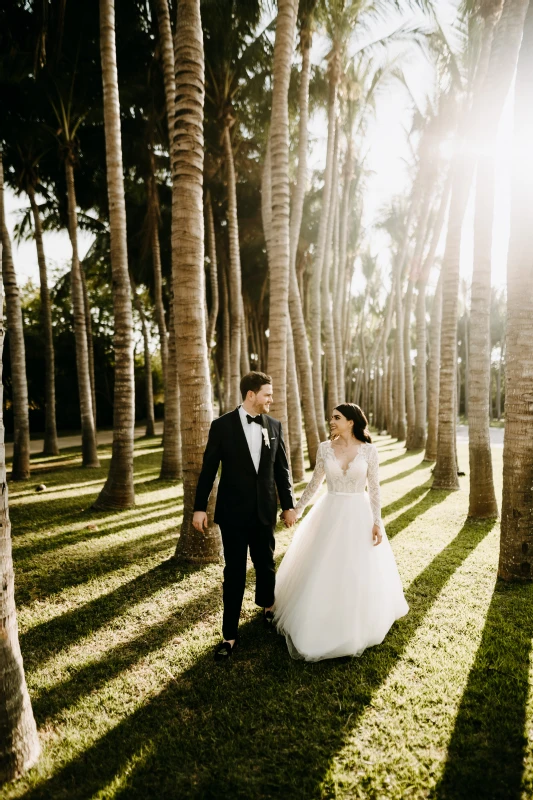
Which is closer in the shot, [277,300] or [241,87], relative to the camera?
[277,300]

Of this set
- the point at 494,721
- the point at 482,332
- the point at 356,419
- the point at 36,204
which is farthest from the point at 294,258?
the point at 494,721

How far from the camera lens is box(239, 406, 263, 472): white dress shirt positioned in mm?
3973

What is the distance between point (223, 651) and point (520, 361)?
14.4 feet

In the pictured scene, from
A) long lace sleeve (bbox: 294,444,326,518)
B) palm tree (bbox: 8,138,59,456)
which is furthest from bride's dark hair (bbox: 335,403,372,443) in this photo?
palm tree (bbox: 8,138,59,456)

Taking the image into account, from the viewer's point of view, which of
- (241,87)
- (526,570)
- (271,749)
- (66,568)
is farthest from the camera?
(241,87)

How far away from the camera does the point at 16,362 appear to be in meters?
12.0

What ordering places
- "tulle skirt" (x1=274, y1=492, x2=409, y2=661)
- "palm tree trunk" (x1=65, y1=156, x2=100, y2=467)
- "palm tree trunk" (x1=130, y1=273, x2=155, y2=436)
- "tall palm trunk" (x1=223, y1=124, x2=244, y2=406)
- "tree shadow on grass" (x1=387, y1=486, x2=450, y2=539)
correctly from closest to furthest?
"tulle skirt" (x1=274, y1=492, x2=409, y2=661) → "tree shadow on grass" (x1=387, y1=486, x2=450, y2=539) → "tall palm trunk" (x1=223, y1=124, x2=244, y2=406) → "palm tree trunk" (x1=65, y1=156, x2=100, y2=467) → "palm tree trunk" (x1=130, y1=273, x2=155, y2=436)

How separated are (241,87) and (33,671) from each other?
14857 millimetres

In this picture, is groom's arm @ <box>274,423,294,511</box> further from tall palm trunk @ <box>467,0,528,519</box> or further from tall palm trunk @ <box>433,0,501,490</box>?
tall palm trunk @ <box>433,0,501,490</box>

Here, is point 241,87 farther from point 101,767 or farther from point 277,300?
point 101,767

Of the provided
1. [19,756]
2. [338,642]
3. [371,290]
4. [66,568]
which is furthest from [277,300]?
[371,290]

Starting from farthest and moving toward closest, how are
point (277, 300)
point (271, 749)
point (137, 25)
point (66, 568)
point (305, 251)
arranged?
1. point (305, 251)
2. point (137, 25)
3. point (277, 300)
4. point (66, 568)
5. point (271, 749)

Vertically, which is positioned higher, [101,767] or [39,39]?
[39,39]

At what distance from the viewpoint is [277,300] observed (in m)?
8.80
